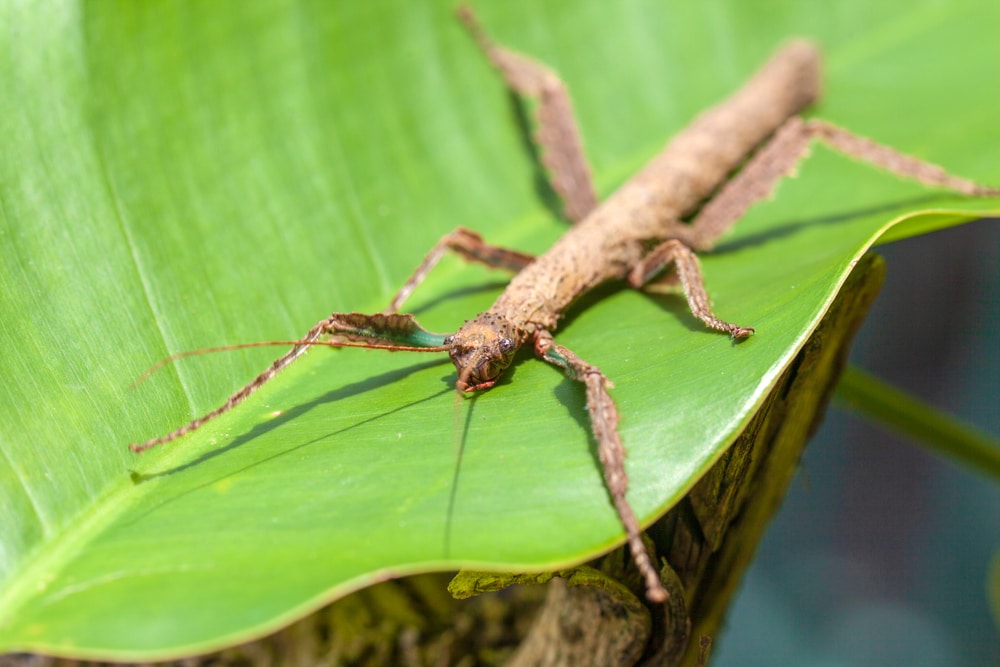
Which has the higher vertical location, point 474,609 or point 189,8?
point 189,8

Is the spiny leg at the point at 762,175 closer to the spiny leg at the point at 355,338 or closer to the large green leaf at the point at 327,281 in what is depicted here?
the large green leaf at the point at 327,281

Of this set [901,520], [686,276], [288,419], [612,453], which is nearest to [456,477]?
[612,453]

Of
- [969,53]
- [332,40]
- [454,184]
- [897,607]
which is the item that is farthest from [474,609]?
[897,607]

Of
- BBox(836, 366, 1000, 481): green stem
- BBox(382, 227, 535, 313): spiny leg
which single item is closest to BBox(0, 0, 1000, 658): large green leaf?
BBox(382, 227, 535, 313): spiny leg

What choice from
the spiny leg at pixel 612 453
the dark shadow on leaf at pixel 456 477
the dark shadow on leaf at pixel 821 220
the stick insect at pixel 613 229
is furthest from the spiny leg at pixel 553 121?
the dark shadow on leaf at pixel 456 477

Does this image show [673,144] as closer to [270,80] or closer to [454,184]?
[454,184]

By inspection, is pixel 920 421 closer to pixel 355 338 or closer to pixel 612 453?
pixel 612 453
